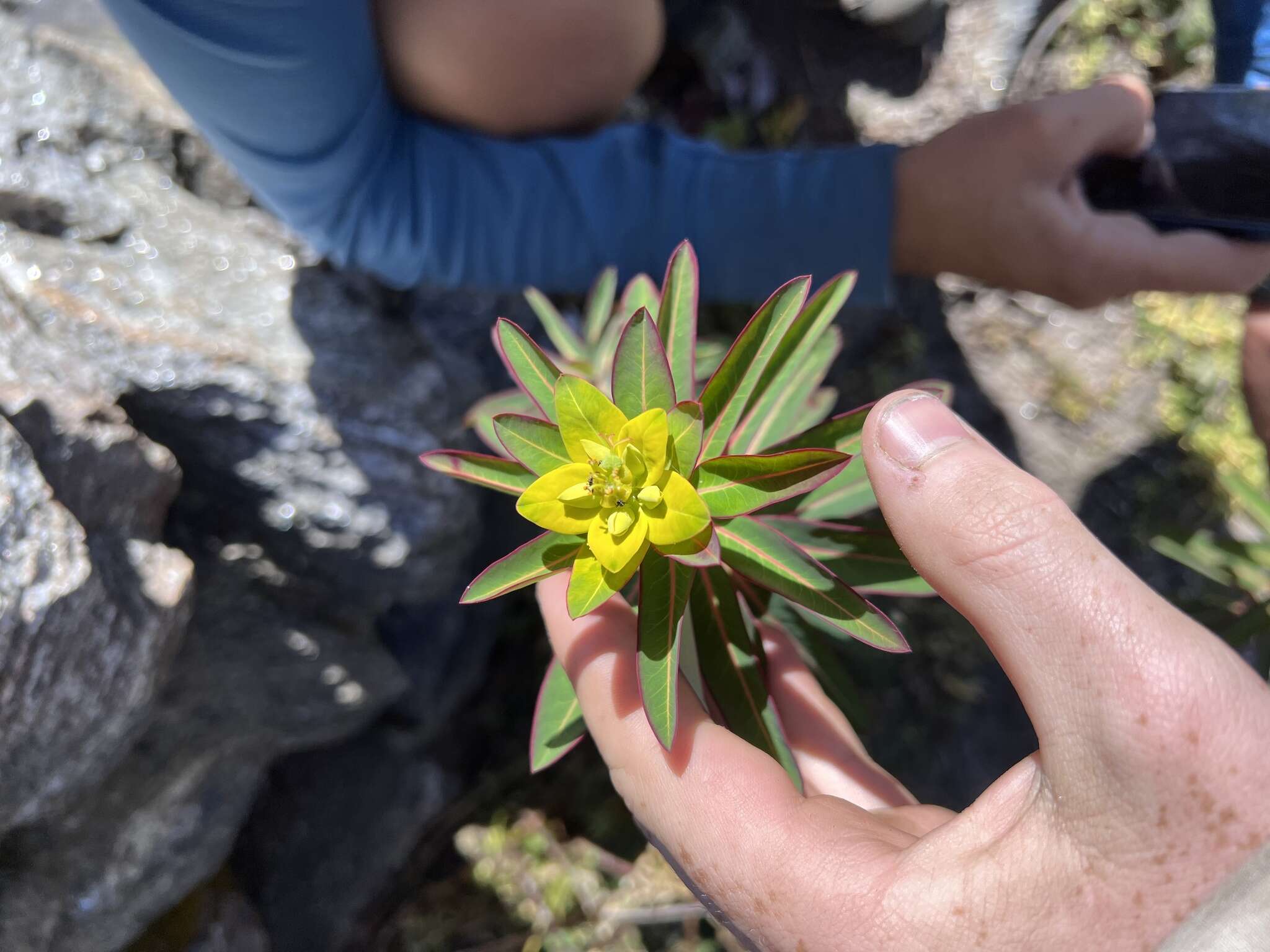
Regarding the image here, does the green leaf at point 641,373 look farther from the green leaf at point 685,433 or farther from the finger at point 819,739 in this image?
the finger at point 819,739

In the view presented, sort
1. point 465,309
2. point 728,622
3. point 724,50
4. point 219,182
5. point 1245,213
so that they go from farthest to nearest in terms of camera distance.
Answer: point 724,50 < point 465,309 < point 219,182 < point 1245,213 < point 728,622

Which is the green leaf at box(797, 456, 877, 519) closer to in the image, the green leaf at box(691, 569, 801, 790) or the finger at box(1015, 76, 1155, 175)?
the green leaf at box(691, 569, 801, 790)

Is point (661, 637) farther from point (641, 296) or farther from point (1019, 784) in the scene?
→ point (641, 296)

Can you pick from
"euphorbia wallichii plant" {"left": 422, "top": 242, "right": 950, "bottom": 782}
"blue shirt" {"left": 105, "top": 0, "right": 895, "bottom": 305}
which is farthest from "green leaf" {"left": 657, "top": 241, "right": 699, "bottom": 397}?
"blue shirt" {"left": 105, "top": 0, "right": 895, "bottom": 305}

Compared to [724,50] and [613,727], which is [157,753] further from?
[724,50]

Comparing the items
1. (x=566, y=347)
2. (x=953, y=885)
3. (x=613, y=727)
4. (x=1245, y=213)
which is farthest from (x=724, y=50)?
(x=953, y=885)

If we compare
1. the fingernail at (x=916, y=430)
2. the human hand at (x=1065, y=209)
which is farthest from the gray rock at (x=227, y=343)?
the human hand at (x=1065, y=209)
